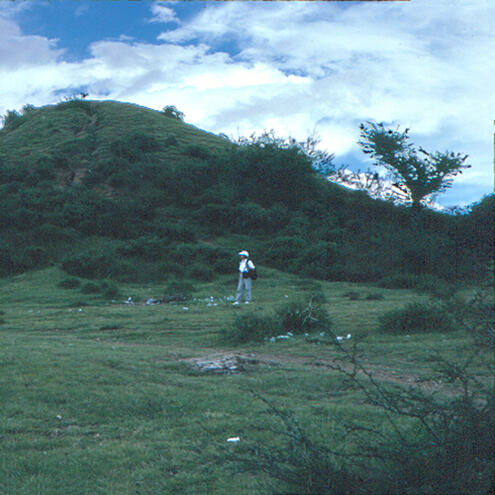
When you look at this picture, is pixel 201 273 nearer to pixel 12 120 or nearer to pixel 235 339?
pixel 235 339

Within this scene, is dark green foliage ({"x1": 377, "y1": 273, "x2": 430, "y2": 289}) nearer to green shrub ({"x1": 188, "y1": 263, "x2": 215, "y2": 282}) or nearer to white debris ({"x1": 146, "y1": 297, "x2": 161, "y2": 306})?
green shrub ({"x1": 188, "y1": 263, "x2": 215, "y2": 282})

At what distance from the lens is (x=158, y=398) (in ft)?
22.5

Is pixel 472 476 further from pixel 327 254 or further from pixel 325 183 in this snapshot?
pixel 325 183

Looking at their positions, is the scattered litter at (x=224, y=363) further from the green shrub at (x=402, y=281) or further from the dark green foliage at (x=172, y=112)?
the dark green foliage at (x=172, y=112)

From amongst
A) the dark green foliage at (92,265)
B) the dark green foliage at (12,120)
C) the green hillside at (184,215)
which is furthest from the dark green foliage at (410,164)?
the dark green foliage at (12,120)

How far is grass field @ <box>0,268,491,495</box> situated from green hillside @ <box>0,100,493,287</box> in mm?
11837

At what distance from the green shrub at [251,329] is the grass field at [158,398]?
10.7 inches

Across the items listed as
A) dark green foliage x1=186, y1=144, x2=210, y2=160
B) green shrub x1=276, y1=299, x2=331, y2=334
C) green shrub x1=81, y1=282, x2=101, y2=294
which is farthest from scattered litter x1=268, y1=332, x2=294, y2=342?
dark green foliage x1=186, y1=144, x2=210, y2=160

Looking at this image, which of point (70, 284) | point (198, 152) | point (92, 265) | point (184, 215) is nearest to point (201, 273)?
point (92, 265)

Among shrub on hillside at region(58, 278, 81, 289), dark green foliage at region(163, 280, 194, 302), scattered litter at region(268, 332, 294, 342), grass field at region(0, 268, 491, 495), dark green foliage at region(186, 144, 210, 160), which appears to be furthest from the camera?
dark green foliage at region(186, 144, 210, 160)

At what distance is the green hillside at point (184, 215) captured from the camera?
2781 cm

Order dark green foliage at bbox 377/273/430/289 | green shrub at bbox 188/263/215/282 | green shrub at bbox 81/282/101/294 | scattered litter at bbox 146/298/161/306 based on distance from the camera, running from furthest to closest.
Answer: green shrub at bbox 188/263/215/282, dark green foliage at bbox 377/273/430/289, green shrub at bbox 81/282/101/294, scattered litter at bbox 146/298/161/306

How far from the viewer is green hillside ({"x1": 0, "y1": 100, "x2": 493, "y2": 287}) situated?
2781 centimetres

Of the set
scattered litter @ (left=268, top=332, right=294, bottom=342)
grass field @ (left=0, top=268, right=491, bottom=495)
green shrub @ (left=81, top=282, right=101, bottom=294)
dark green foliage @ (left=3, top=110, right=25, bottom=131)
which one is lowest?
grass field @ (left=0, top=268, right=491, bottom=495)
